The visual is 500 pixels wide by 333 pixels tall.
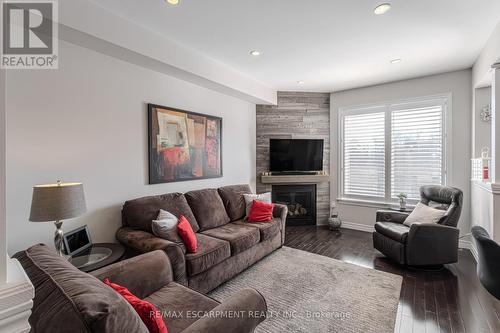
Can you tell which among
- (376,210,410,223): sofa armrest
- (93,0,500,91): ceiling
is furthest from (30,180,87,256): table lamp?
(376,210,410,223): sofa armrest

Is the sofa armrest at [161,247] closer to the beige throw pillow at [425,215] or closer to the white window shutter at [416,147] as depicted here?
the beige throw pillow at [425,215]

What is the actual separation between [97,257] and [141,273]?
60 cm

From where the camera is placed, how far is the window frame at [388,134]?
387 centimetres

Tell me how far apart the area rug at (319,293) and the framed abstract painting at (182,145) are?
1.60 meters

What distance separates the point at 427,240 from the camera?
294 centimetres

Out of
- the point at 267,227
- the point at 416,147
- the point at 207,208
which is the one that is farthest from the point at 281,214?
the point at 416,147

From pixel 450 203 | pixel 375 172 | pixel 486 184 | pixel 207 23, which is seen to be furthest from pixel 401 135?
pixel 207 23

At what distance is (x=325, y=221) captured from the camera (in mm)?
5051

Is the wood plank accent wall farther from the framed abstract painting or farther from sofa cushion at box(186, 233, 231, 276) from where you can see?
sofa cushion at box(186, 233, 231, 276)

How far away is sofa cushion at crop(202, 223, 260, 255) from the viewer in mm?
2754

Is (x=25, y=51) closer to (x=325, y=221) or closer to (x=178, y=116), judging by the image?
(x=178, y=116)

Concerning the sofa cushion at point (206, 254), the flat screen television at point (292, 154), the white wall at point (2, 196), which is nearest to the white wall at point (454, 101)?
the flat screen television at point (292, 154)

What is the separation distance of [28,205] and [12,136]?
61cm

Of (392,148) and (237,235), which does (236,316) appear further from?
(392,148)
